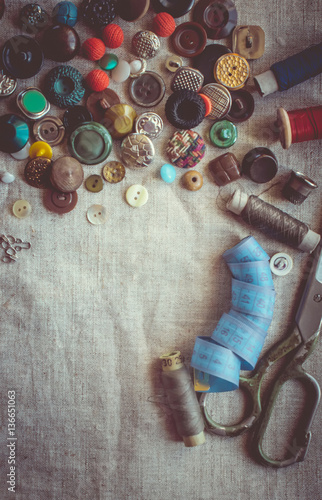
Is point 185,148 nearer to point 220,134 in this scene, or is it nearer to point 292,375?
point 220,134

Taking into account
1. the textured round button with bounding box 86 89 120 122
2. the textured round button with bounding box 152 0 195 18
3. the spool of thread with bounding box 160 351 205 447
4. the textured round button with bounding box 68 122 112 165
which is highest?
the textured round button with bounding box 152 0 195 18

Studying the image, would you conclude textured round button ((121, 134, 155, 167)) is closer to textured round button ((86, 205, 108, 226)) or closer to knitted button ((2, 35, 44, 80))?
textured round button ((86, 205, 108, 226))

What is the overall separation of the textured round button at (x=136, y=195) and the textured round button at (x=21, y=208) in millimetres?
419

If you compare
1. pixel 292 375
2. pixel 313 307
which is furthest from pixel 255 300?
pixel 292 375

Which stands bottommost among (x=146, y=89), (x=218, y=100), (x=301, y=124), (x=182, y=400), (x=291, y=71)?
(x=182, y=400)

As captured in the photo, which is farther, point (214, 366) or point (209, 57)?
point (209, 57)

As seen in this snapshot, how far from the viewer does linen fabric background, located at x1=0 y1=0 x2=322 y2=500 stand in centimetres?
177

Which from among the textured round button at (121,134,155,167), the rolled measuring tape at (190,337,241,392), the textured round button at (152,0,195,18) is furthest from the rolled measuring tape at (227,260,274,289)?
the textured round button at (152,0,195,18)

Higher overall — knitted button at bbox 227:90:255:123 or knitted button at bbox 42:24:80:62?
knitted button at bbox 227:90:255:123

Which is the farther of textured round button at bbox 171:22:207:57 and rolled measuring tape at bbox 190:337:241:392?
textured round button at bbox 171:22:207:57

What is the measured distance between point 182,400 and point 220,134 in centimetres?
111

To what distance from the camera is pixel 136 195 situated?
1.76 metres

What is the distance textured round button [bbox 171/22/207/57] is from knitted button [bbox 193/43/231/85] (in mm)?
24

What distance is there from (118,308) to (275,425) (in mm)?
848
